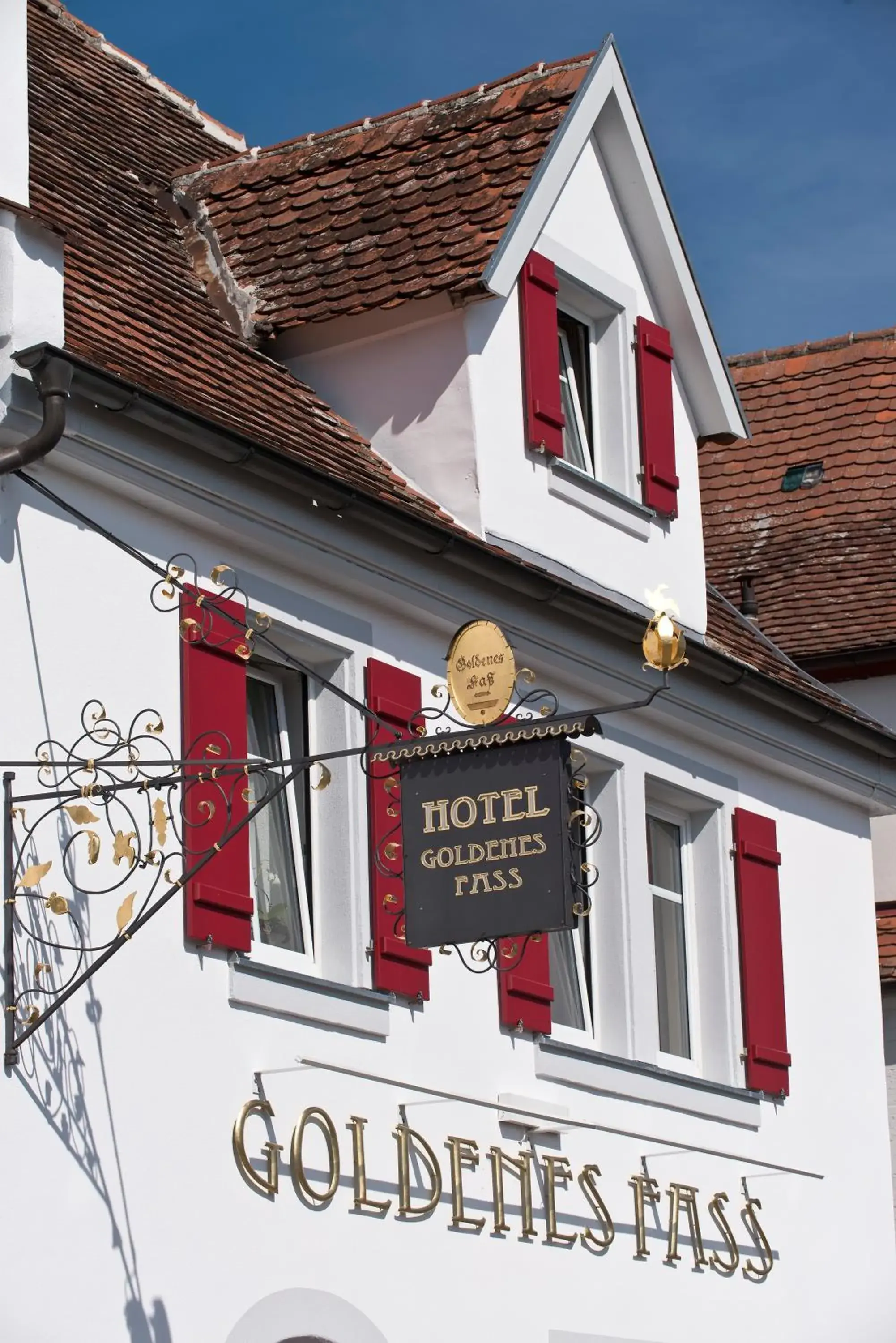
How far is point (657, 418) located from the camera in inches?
593

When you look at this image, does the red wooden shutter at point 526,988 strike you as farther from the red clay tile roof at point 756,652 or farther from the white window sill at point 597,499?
the red clay tile roof at point 756,652

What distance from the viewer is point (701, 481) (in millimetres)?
21969

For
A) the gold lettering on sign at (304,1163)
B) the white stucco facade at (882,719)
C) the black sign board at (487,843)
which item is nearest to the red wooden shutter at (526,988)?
the gold lettering on sign at (304,1163)

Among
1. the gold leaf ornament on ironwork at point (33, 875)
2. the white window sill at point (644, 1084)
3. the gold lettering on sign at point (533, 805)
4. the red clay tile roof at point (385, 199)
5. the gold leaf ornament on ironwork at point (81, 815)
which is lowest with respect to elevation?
the gold leaf ornament on ironwork at point (33, 875)

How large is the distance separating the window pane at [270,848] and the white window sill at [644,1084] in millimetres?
1653

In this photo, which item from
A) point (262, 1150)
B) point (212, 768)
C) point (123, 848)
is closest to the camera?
point (123, 848)

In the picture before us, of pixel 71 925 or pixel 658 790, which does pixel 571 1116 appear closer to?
pixel 658 790

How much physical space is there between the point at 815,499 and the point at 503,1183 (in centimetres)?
988

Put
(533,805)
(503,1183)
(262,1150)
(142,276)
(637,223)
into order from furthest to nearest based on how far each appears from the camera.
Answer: (637,223), (142,276), (503,1183), (262,1150), (533,805)

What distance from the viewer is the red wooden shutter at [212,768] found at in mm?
10680

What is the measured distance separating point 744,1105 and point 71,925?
18.0 feet

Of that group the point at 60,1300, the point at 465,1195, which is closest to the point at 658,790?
the point at 465,1195

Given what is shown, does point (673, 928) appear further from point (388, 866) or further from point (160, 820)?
point (160, 820)

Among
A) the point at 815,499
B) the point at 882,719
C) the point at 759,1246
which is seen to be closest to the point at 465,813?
the point at 759,1246
